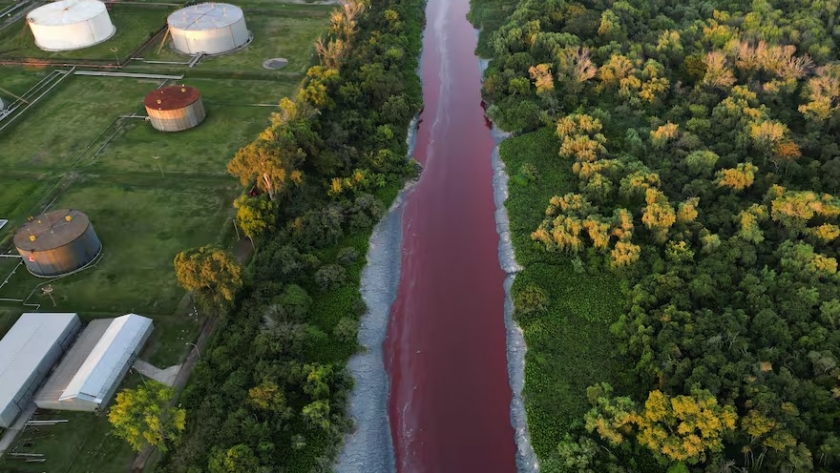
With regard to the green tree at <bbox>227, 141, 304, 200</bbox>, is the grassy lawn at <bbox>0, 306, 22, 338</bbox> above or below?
below

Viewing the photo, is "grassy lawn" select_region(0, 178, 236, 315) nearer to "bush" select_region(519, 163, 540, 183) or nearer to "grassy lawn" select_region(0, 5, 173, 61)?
"bush" select_region(519, 163, 540, 183)

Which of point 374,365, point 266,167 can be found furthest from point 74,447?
point 266,167

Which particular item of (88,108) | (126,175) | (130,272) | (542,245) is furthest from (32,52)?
(542,245)

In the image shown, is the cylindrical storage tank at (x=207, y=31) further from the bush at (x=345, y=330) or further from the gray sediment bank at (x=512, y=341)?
the bush at (x=345, y=330)

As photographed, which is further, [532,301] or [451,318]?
[451,318]

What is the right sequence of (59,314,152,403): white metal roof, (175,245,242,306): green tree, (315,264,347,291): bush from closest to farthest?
(59,314,152,403): white metal roof < (175,245,242,306): green tree < (315,264,347,291): bush

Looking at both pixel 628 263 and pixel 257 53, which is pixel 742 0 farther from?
pixel 257 53

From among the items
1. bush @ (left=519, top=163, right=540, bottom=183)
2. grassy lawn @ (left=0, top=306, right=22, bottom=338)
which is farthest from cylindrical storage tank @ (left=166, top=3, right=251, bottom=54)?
bush @ (left=519, top=163, right=540, bottom=183)

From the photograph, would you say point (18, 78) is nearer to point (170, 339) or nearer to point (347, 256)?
point (170, 339)
